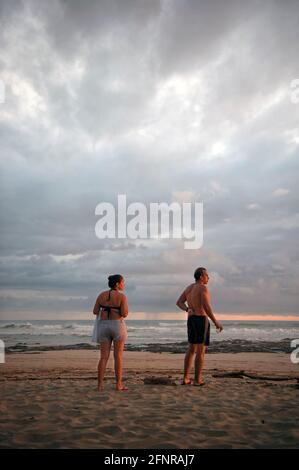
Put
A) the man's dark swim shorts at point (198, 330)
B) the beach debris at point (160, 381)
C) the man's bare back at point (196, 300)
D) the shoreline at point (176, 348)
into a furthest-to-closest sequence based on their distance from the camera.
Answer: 1. the shoreline at point (176, 348)
2. the beach debris at point (160, 381)
3. the man's bare back at point (196, 300)
4. the man's dark swim shorts at point (198, 330)

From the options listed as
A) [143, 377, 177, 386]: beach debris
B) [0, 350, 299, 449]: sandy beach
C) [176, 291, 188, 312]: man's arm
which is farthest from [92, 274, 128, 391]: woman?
[176, 291, 188, 312]: man's arm

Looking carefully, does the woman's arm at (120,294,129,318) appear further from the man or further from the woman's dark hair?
the man

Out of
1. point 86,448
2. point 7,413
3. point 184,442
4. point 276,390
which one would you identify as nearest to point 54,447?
point 86,448

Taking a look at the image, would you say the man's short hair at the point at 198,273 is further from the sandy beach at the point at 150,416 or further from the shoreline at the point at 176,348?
the shoreline at the point at 176,348

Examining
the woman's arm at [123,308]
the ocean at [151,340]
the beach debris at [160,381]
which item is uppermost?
the woman's arm at [123,308]

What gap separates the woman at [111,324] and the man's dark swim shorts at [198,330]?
49.3 inches

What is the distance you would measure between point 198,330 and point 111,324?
5.33 ft

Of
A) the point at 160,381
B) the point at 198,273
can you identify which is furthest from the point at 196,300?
the point at 160,381

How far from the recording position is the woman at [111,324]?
6.54 meters

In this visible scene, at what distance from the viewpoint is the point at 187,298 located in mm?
7289

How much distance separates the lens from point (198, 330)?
6957mm

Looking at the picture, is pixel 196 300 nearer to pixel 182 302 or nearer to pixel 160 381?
pixel 182 302

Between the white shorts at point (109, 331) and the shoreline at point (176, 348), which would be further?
the shoreline at point (176, 348)

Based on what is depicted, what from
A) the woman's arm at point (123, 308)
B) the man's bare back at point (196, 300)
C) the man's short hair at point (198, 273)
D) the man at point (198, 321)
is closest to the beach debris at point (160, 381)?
the man at point (198, 321)
